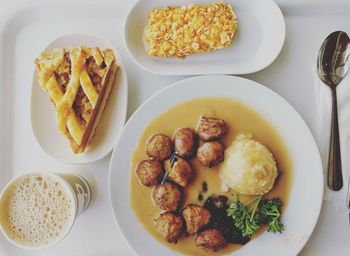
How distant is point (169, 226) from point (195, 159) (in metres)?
0.27

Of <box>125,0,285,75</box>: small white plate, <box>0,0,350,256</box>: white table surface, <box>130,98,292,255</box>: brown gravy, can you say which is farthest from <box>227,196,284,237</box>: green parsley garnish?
<box>125,0,285,75</box>: small white plate

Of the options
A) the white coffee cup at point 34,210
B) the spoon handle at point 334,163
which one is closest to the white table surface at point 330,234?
the spoon handle at point 334,163

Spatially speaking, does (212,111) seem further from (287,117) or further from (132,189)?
(132,189)

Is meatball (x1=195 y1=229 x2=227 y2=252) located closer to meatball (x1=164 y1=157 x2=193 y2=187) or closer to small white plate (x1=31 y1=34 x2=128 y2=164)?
meatball (x1=164 y1=157 x2=193 y2=187)

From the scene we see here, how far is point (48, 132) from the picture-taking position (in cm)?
171

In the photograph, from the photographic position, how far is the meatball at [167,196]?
1.59 m

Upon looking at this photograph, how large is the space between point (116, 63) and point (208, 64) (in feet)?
1.18

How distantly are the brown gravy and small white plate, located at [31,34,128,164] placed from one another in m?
0.13

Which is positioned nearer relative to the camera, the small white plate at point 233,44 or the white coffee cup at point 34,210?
the white coffee cup at point 34,210

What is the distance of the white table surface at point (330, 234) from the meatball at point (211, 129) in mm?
481

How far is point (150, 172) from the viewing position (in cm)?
160

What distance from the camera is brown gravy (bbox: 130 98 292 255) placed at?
1.62 m

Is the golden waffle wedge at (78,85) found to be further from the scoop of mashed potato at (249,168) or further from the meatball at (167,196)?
the scoop of mashed potato at (249,168)

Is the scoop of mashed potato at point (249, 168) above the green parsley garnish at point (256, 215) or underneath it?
above
